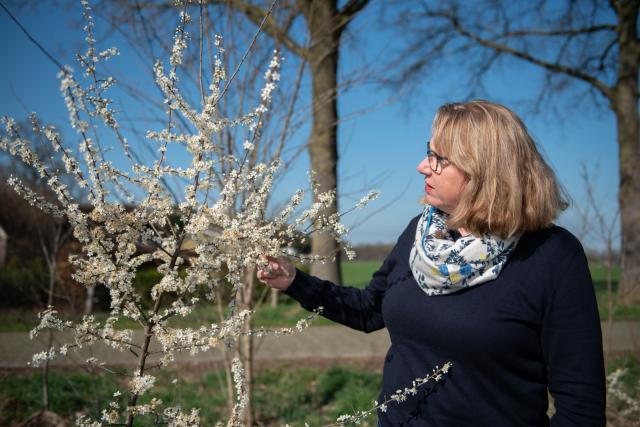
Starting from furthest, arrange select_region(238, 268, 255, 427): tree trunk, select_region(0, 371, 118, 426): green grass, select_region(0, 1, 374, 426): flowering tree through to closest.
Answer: select_region(0, 371, 118, 426): green grass < select_region(238, 268, 255, 427): tree trunk < select_region(0, 1, 374, 426): flowering tree

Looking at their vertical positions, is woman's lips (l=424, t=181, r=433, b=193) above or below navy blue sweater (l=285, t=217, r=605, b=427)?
above

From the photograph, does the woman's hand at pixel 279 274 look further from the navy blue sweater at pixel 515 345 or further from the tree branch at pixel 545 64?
the tree branch at pixel 545 64

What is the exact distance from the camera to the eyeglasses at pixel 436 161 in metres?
1.74

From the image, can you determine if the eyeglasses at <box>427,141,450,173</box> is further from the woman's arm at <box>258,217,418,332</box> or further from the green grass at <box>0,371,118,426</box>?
the green grass at <box>0,371,118,426</box>

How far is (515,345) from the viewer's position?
5.11ft

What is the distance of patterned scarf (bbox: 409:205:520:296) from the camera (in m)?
1.65

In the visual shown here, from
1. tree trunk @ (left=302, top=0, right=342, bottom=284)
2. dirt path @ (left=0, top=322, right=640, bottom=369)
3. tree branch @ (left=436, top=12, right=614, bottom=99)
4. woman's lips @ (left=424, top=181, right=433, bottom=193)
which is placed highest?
tree branch @ (left=436, top=12, right=614, bottom=99)

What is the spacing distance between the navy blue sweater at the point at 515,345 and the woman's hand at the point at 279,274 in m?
0.46

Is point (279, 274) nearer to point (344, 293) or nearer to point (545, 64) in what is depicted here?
point (344, 293)

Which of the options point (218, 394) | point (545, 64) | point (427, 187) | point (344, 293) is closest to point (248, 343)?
point (344, 293)

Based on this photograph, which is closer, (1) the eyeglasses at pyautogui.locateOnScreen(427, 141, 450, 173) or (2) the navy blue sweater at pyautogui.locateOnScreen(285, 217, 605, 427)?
(2) the navy blue sweater at pyautogui.locateOnScreen(285, 217, 605, 427)

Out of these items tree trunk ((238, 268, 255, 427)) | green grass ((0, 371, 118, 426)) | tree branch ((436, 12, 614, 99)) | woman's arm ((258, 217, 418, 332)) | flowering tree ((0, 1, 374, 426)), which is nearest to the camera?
flowering tree ((0, 1, 374, 426))

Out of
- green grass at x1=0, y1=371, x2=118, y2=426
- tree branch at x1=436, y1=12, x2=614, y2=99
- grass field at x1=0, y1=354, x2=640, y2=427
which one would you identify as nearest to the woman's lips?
grass field at x1=0, y1=354, x2=640, y2=427

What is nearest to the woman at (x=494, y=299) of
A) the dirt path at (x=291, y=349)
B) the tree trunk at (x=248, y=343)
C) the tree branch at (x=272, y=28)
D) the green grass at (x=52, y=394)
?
the tree trunk at (x=248, y=343)
